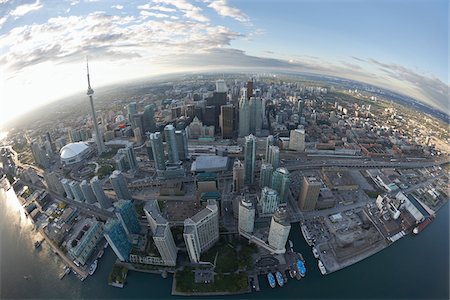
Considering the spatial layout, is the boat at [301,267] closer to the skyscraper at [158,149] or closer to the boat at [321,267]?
the boat at [321,267]

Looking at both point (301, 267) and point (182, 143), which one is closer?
point (301, 267)

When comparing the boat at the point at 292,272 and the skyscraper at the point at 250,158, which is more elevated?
the skyscraper at the point at 250,158

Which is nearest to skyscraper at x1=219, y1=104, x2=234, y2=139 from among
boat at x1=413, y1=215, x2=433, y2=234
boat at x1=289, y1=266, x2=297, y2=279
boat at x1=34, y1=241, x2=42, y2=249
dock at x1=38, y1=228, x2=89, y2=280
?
boat at x1=289, y1=266, x2=297, y2=279

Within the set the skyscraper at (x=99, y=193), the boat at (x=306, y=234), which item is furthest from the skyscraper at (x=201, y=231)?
the skyscraper at (x=99, y=193)

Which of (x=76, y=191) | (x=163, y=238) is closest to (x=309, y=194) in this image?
(x=163, y=238)

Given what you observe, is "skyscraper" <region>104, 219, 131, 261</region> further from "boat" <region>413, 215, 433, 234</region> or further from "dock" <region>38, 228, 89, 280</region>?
"boat" <region>413, 215, 433, 234</region>

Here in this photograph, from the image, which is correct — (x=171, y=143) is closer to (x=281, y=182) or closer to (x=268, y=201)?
(x=268, y=201)

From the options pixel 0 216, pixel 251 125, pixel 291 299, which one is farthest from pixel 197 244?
pixel 251 125
